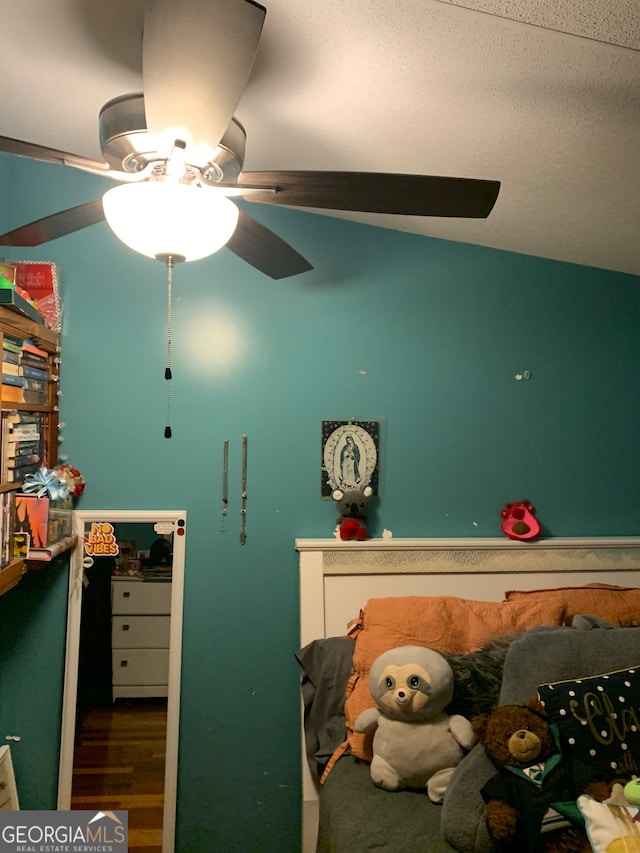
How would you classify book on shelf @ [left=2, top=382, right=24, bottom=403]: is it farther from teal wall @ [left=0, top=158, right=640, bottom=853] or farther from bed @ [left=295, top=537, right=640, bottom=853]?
bed @ [left=295, top=537, right=640, bottom=853]

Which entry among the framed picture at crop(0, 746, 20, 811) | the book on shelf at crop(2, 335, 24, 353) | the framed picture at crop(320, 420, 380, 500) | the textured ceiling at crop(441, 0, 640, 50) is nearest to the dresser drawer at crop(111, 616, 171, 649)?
the framed picture at crop(0, 746, 20, 811)

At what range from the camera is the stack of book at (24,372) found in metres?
2.00

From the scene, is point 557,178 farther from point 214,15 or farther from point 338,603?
point 338,603

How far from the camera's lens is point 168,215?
4.35 ft

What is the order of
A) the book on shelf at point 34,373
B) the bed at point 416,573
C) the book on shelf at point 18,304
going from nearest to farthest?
1. the book on shelf at point 18,304
2. the book on shelf at point 34,373
3. the bed at point 416,573

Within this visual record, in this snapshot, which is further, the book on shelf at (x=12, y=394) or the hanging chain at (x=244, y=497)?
the hanging chain at (x=244, y=497)

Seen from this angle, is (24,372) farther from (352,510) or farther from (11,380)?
(352,510)

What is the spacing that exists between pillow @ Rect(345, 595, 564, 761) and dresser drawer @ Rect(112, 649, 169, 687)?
775 mm

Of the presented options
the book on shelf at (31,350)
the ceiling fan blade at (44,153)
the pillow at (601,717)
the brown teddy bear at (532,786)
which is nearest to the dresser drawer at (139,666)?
the book on shelf at (31,350)

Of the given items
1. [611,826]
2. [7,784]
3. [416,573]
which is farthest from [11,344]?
[611,826]

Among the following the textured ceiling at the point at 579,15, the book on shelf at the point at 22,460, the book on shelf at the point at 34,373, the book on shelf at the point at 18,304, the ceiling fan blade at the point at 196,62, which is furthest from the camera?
the book on shelf at the point at 34,373

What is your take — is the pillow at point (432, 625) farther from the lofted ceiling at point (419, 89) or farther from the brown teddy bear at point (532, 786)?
the lofted ceiling at point (419, 89)

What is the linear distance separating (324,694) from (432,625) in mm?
481

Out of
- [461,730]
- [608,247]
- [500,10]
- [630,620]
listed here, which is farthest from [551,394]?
[500,10]
